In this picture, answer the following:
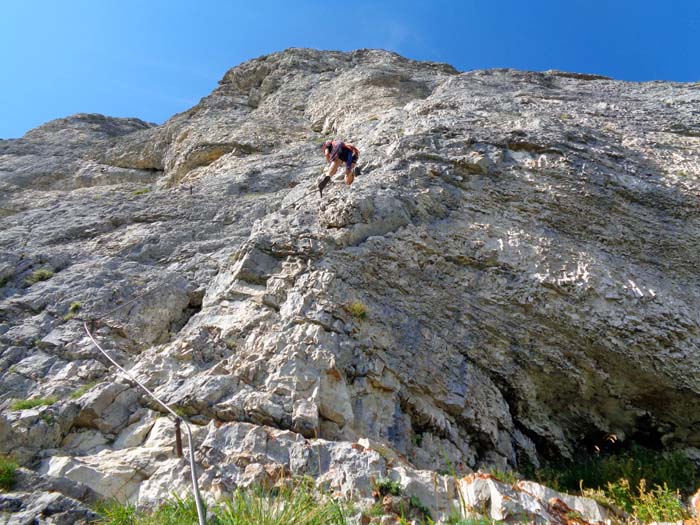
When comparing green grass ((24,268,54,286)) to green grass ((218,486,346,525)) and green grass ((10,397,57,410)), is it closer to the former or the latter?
green grass ((10,397,57,410))

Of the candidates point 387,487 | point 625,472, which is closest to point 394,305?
point 387,487

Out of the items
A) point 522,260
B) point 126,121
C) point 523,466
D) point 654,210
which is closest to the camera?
point 523,466

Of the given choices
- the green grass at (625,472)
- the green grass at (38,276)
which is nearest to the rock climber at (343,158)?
the green grass at (38,276)

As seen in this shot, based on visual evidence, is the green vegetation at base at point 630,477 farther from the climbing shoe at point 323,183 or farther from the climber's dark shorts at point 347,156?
the climber's dark shorts at point 347,156

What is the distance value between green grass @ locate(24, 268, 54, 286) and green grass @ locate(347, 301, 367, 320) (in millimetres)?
6582

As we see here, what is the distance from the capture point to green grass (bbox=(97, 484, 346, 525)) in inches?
152

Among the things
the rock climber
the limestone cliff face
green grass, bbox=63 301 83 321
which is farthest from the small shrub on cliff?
the rock climber

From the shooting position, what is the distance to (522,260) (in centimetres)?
848

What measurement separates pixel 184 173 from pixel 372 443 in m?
13.8

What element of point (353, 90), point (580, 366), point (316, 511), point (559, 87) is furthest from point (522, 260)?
point (353, 90)

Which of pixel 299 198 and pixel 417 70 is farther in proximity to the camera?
pixel 417 70

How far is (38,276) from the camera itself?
9641 millimetres

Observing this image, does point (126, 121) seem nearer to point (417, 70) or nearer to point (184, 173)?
point (184, 173)

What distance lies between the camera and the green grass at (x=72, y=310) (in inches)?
333
